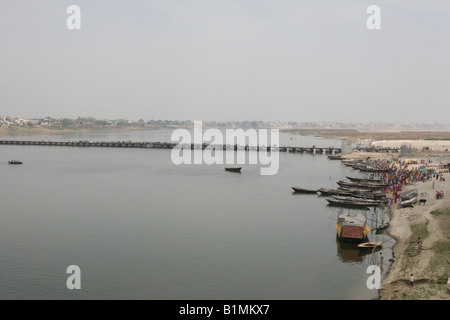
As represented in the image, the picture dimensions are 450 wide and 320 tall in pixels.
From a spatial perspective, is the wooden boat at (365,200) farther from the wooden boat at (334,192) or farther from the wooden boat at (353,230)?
the wooden boat at (353,230)

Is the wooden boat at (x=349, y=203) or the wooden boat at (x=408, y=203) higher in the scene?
the wooden boat at (x=408, y=203)

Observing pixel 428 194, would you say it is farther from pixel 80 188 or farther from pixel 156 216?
pixel 80 188

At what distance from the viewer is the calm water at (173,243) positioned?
89.4 ft

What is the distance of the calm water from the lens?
89.4ft

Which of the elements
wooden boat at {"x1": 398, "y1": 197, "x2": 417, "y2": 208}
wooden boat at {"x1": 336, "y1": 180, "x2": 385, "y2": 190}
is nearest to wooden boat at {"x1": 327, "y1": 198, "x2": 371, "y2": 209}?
wooden boat at {"x1": 398, "y1": 197, "x2": 417, "y2": 208}

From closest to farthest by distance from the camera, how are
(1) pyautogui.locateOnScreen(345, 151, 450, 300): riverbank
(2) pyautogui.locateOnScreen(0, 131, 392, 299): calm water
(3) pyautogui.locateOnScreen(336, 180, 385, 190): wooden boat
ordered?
(1) pyautogui.locateOnScreen(345, 151, 450, 300): riverbank
(2) pyautogui.locateOnScreen(0, 131, 392, 299): calm water
(3) pyautogui.locateOnScreen(336, 180, 385, 190): wooden boat

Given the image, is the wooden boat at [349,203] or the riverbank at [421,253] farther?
the wooden boat at [349,203]

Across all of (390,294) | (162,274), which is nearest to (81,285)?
(162,274)

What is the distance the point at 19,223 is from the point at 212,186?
105 ft

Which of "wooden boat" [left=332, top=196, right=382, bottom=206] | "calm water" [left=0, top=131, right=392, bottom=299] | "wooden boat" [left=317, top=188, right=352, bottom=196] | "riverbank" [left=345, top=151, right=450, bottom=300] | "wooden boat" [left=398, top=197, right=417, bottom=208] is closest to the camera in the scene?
"riverbank" [left=345, top=151, right=450, bottom=300]

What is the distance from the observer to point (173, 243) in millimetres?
36156

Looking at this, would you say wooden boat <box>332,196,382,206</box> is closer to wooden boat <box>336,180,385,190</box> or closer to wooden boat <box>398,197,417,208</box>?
wooden boat <box>398,197,417,208</box>

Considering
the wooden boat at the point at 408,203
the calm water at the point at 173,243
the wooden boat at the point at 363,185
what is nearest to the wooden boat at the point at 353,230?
the calm water at the point at 173,243

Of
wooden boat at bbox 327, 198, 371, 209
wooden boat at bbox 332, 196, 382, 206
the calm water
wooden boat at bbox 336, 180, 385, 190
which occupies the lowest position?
the calm water
